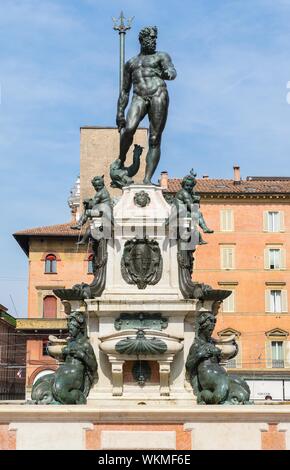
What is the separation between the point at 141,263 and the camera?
1562cm

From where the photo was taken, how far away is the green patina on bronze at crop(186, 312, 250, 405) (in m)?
14.4

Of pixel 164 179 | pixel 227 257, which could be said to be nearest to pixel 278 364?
pixel 227 257

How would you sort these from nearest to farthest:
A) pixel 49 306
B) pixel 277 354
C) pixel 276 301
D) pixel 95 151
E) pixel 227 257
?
pixel 277 354, pixel 276 301, pixel 227 257, pixel 49 306, pixel 95 151

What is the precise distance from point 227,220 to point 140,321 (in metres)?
47.5

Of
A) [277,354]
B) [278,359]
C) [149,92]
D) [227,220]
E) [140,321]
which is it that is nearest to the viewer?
[140,321]

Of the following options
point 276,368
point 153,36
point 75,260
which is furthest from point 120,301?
point 75,260

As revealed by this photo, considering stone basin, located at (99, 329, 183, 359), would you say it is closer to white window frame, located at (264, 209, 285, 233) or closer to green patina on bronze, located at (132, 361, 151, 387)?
green patina on bronze, located at (132, 361, 151, 387)

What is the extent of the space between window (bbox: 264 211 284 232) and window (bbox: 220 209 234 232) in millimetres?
2538

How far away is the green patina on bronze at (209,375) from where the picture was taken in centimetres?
1439

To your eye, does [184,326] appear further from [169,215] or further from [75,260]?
[75,260]

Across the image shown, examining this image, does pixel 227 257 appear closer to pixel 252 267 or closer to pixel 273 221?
pixel 252 267

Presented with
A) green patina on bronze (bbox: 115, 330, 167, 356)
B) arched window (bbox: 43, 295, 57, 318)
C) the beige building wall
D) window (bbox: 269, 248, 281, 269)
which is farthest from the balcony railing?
green patina on bronze (bbox: 115, 330, 167, 356)

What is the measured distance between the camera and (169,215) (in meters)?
15.9

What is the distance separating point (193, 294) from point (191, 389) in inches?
69.0
